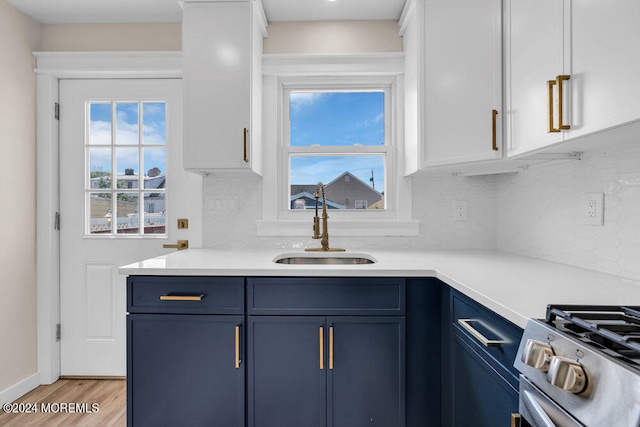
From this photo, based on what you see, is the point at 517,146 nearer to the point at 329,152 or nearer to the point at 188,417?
the point at 329,152

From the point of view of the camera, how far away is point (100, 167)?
2465mm

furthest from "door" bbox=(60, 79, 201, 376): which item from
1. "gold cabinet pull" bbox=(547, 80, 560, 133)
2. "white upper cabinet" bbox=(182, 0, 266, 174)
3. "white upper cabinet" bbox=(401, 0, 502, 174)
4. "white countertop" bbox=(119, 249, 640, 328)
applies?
"gold cabinet pull" bbox=(547, 80, 560, 133)

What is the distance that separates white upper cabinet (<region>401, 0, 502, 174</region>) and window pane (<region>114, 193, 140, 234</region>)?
1947mm

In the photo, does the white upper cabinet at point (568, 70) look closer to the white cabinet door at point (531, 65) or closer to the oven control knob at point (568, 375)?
the white cabinet door at point (531, 65)

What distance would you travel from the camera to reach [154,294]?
63.0 inches

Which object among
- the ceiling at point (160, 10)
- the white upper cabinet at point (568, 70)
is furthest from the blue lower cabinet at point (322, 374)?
the ceiling at point (160, 10)

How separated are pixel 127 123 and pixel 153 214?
2.22 ft

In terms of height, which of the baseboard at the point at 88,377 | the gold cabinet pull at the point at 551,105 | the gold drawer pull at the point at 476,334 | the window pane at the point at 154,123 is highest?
the window pane at the point at 154,123

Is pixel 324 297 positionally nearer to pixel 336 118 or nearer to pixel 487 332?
pixel 487 332

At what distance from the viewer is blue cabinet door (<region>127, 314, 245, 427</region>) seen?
1.58 meters

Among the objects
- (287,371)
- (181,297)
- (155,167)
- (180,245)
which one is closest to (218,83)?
(155,167)

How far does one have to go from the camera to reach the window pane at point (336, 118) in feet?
7.99

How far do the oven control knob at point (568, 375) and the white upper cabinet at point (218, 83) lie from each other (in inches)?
67.4

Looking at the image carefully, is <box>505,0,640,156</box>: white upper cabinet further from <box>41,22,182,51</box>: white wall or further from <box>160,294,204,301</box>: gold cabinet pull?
<box>41,22,182,51</box>: white wall
